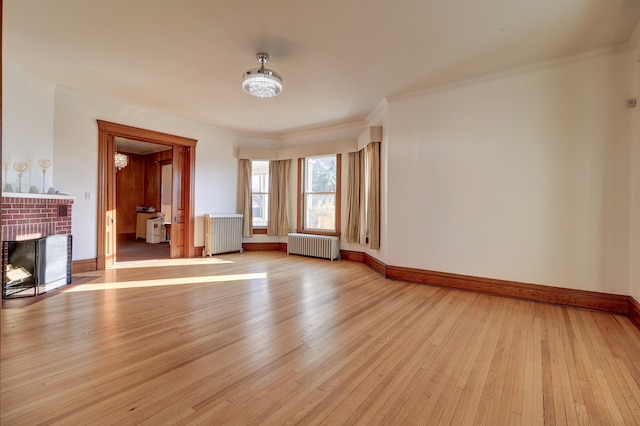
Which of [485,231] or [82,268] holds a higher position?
[485,231]

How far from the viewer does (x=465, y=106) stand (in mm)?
4156

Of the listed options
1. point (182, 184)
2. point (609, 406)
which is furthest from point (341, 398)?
point (182, 184)

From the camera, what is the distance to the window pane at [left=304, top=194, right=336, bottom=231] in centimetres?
663

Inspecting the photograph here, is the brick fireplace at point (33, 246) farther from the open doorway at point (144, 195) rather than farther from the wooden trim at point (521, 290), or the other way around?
the wooden trim at point (521, 290)

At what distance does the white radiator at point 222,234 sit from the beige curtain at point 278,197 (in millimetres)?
748

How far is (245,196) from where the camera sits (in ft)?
23.4

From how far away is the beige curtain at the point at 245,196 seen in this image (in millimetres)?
7102

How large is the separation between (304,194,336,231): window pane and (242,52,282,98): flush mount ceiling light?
130 inches

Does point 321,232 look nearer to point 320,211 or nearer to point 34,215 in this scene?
point 320,211

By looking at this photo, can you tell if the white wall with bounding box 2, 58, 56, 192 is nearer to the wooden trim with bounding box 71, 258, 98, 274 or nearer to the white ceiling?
the white ceiling

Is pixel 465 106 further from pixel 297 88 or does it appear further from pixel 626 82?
pixel 297 88

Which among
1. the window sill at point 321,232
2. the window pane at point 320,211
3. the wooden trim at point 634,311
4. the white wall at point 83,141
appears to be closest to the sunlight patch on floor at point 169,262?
the white wall at point 83,141

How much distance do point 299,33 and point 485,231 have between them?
3.27 metres

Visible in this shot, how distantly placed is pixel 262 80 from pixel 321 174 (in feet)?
11.6
